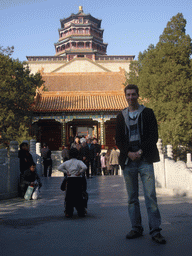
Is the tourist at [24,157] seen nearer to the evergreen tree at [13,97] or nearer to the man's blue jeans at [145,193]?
the man's blue jeans at [145,193]

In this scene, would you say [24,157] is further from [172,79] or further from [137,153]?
[172,79]

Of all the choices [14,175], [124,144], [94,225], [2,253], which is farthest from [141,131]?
[14,175]

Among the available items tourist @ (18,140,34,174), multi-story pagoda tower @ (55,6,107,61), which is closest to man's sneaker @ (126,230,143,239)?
tourist @ (18,140,34,174)

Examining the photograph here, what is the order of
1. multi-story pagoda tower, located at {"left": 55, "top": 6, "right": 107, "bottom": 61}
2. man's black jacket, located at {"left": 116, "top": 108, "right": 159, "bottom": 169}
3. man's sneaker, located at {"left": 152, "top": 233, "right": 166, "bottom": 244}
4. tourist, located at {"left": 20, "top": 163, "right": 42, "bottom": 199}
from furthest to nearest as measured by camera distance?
multi-story pagoda tower, located at {"left": 55, "top": 6, "right": 107, "bottom": 61} → tourist, located at {"left": 20, "top": 163, "right": 42, "bottom": 199} → man's black jacket, located at {"left": 116, "top": 108, "right": 159, "bottom": 169} → man's sneaker, located at {"left": 152, "top": 233, "right": 166, "bottom": 244}

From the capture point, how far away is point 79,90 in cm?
3562

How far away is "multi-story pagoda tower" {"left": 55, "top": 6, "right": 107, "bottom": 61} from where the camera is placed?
5351cm

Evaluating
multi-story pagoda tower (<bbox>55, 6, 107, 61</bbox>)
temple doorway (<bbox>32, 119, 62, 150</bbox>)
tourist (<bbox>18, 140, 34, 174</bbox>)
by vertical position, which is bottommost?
tourist (<bbox>18, 140, 34, 174</bbox>)

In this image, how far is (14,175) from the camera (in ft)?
28.5

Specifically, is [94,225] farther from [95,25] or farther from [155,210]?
[95,25]

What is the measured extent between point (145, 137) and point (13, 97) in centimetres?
1880

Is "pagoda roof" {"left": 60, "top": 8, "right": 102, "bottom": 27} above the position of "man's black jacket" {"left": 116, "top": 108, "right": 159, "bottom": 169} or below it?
above

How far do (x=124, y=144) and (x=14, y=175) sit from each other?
557 cm

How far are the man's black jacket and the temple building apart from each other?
424 inches

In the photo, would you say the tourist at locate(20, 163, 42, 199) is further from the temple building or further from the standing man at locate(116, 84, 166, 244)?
the temple building
